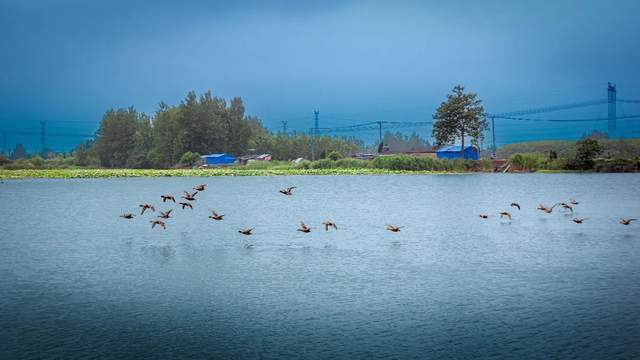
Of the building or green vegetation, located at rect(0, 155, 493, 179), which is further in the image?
the building

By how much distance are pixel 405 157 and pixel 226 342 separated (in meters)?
105

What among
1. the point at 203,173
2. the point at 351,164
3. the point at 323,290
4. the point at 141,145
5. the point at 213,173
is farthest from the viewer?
the point at 141,145

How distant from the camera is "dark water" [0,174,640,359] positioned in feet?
48.0

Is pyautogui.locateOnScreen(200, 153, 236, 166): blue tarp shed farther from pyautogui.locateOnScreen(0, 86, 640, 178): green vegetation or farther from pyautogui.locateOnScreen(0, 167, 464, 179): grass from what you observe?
pyautogui.locateOnScreen(0, 167, 464, 179): grass

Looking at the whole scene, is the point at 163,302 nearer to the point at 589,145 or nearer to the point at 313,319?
the point at 313,319

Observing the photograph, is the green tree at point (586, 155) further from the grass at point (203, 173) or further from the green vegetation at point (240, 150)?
the grass at point (203, 173)

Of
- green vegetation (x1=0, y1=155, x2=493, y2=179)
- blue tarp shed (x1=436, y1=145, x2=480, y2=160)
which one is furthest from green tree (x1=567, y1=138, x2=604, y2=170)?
blue tarp shed (x1=436, y1=145, x2=480, y2=160)

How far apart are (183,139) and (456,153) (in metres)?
62.9

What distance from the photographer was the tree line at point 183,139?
501ft

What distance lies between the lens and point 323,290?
64.4 feet

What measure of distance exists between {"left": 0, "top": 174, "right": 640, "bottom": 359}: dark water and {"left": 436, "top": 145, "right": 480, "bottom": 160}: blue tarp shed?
8814 cm

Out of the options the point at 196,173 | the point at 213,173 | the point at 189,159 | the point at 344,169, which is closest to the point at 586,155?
the point at 344,169

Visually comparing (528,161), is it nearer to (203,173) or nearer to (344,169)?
(344,169)

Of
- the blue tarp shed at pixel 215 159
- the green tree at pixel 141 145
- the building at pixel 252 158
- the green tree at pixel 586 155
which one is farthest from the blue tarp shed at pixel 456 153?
the green tree at pixel 141 145
